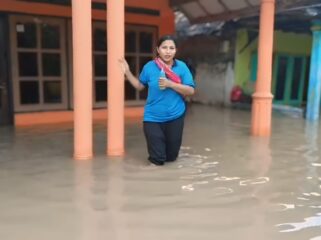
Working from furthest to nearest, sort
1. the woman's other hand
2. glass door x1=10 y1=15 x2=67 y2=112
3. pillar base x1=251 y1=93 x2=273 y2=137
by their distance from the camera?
glass door x1=10 y1=15 x2=67 y2=112 → pillar base x1=251 y1=93 x2=273 y2=137 → the woman's other hand

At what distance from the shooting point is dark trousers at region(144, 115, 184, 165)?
16.6 feet

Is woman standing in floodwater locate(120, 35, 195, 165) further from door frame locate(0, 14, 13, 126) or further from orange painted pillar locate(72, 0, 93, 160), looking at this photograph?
door frame locate(0, 14, 13, 126)

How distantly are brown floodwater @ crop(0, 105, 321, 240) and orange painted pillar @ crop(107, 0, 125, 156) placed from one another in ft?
1.06

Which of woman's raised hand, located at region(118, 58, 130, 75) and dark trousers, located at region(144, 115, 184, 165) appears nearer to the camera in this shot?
dark trousers, located at region(144, 115, 184, 165)

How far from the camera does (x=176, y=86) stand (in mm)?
4887

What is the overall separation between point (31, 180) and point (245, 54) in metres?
9.65

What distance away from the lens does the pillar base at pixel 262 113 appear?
288 inches

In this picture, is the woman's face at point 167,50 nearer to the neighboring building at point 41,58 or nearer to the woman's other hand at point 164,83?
the woman's other hand at point 164,83

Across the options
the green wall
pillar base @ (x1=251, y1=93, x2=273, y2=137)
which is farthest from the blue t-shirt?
the green wall

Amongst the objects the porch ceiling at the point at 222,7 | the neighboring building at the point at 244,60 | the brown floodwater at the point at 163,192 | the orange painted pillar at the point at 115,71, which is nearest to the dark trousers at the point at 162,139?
the brown floodwater at the point at 163,192

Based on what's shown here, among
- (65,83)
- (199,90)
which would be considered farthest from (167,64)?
(199,90)

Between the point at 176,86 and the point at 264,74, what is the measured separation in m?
3.00

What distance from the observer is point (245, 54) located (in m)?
12.6

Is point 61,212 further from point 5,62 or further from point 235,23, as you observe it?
point 235,23
